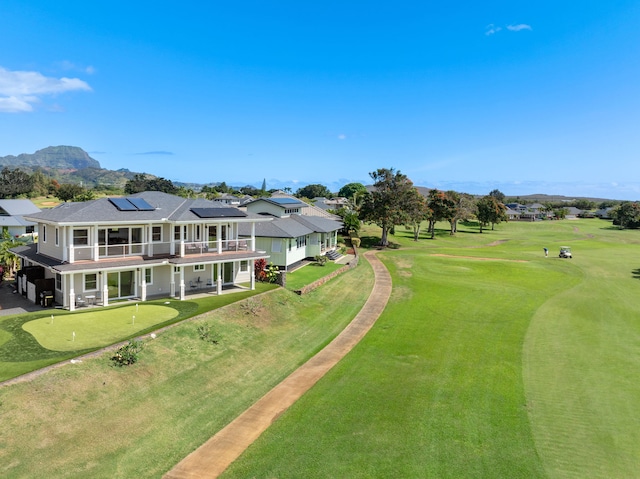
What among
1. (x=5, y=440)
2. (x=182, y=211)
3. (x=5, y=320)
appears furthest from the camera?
(x=182, y=211)

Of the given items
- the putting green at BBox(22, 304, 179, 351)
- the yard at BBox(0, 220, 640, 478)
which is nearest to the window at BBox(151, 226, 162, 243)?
the putting green at BBox(22, 304, 179, 351)

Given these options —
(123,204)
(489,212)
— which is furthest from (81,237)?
(489,212)

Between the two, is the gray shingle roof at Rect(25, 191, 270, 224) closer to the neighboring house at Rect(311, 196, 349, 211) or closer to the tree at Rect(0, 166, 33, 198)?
the neighboring house at Rect(311, 196, 349, 211)

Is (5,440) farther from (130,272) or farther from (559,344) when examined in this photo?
(559,344)

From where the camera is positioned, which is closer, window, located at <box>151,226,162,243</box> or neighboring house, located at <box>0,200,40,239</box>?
window, located at <box>151,226,162,243</box>

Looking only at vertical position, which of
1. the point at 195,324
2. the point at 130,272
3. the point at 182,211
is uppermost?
the point at 182,211

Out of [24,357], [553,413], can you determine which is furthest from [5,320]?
[553,413]
